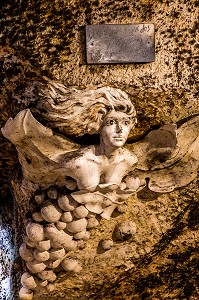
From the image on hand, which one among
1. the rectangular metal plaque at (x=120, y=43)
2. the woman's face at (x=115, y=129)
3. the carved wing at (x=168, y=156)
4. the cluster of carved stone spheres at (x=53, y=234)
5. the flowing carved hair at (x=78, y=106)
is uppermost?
the rectangular metal plaque at (x=120, y=43)

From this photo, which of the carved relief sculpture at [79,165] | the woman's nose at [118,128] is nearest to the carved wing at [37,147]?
the carved relief sculpture at [79,165]

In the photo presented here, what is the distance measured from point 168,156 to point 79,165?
0.25 metres

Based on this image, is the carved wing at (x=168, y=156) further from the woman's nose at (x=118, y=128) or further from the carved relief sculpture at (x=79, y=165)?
the woman's nose at (x=118, y=128)

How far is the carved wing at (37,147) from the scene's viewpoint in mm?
1454

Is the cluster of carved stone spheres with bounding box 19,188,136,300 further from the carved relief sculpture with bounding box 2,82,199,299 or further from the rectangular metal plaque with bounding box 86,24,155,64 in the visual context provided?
the rectangular metal plaque with bounding box 86,24,155,64

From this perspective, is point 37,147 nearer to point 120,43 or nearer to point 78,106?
point 78,106

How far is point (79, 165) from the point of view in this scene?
1.49 metres

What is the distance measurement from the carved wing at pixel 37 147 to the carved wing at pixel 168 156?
18 cm

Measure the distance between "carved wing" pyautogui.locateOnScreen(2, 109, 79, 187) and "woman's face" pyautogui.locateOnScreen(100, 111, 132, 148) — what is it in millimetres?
99

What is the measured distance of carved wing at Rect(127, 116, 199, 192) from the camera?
158 centimetres

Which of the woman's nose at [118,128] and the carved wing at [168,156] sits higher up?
the woman's nose at [118,128]

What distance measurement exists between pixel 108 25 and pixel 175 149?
345mm

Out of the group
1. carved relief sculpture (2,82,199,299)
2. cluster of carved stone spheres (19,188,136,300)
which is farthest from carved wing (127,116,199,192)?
cluster of carved stone spheres (19,188,136,300)

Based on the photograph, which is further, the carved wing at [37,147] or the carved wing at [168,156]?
the carved wing at [168,156]
